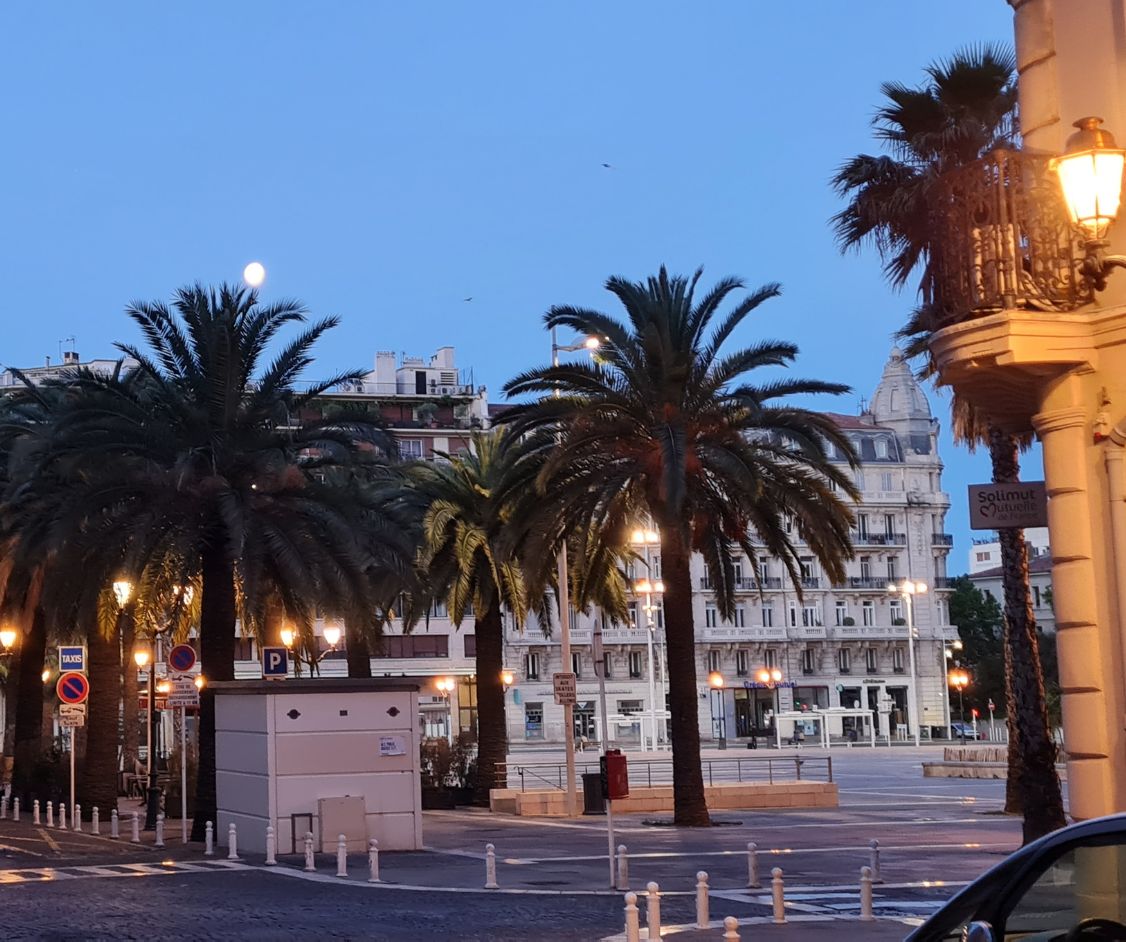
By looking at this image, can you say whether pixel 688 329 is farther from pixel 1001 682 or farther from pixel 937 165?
pixel 1001 682

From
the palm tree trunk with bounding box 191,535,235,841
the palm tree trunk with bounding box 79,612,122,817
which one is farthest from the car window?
the palm tree trunk with bounding box 79,612,122,817

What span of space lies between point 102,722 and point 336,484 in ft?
30.1

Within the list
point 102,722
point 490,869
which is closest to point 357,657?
point 102,722

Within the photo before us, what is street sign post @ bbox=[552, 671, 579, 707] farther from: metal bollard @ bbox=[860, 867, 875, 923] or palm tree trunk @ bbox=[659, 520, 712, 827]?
metal bollard @ bbox=[860, 867, 875, 923]

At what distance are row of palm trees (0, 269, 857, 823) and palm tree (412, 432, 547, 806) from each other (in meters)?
6.06

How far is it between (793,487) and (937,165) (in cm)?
646

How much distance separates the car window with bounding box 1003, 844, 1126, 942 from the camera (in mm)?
5742

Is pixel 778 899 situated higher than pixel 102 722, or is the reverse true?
pixel 102 722

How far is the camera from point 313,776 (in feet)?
91.9

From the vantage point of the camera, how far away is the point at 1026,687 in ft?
95.4

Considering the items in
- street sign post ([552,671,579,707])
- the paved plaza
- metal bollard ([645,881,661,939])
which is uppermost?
street sign post ([552,671,579,707])

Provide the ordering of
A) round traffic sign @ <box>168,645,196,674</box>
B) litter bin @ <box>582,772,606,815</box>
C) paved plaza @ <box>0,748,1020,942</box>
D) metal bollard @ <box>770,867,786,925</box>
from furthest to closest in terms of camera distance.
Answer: litter bin @ <box>582,772,606,815</box> → round traffic sign @ <box>168,645,196,674</box> → paved plaza @ <box>0,748,1020,942</box> → metal bollard @ <box>770,867,786,925</box>

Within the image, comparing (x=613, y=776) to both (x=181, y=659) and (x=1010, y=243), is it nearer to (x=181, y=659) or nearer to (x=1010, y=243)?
(x=1010, y=243)

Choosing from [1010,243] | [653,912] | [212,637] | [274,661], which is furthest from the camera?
[274,661]
